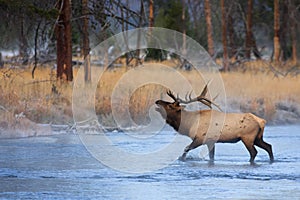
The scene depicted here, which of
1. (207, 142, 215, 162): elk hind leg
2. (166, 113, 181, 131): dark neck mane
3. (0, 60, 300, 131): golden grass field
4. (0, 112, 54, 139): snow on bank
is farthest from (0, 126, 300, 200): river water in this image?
(0, 60, 300, 131): golden grass field

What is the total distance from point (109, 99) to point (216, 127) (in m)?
6.52

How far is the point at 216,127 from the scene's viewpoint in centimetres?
1350

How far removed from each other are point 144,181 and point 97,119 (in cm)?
748

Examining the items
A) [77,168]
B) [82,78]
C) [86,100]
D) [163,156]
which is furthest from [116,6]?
[77,168]

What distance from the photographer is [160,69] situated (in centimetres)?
2341

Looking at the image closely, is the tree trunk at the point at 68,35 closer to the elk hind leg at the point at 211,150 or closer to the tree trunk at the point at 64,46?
the tree trunk at the point at 64,46

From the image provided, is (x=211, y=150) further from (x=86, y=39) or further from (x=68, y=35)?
(x=86, y=39)

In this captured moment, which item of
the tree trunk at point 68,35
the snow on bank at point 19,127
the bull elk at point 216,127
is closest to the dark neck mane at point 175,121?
the bull elk at point 216,127

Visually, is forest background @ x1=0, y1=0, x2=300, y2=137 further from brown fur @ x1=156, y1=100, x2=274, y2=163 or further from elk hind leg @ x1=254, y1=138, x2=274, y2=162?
elk hind leg @ x1=254, y1=138, x2=274, y2=162

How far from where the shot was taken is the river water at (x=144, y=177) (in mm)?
10258

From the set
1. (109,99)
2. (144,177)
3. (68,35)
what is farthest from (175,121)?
(68,35)

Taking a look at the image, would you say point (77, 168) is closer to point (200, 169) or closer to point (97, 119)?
point (200, 169)

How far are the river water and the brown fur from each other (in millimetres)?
292

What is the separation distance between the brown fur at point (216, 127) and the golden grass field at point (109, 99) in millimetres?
4721
